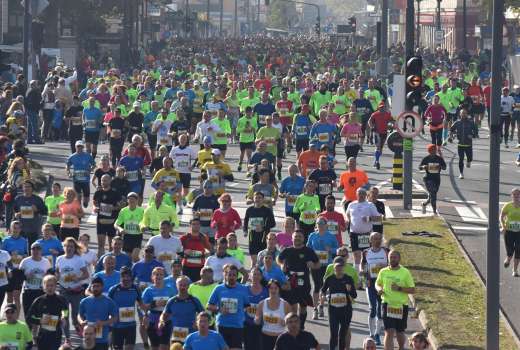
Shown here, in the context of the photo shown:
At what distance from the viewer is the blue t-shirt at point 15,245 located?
20.7 meters

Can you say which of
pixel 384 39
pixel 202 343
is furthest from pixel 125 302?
pixel 384 39

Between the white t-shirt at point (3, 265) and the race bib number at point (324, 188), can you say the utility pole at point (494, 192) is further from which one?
the race bib number at point (324, 188)

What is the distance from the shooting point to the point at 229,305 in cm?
1767

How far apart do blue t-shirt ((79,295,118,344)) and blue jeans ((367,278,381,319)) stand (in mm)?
3702

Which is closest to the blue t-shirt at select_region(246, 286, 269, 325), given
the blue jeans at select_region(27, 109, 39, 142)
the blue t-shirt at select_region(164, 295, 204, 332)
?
the blue t-shirt at select_region(164, 295, 204, 332)

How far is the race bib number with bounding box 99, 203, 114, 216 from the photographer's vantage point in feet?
80.9

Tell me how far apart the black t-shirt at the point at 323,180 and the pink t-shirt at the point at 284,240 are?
548 centimetres

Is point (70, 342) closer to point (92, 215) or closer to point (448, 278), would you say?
point (448, 278)

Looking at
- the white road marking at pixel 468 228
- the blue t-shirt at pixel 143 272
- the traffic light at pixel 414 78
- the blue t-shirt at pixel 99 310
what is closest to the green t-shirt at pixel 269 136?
the white road marking at pixel 468 228

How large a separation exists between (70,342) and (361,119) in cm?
2240

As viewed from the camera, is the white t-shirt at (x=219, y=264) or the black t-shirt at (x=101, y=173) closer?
the white t-shirt at (x=219, y=264)

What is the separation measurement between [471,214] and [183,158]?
591 cm

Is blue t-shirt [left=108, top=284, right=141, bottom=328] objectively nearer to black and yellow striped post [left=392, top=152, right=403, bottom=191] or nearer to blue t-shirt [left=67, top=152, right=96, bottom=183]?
blue t-shirt [left=67, top=152, right=96, bottom=183]

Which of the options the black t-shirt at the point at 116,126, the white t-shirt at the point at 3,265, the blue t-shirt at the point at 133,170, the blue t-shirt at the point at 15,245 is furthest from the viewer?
the black t-shirt at the point at 116,126
